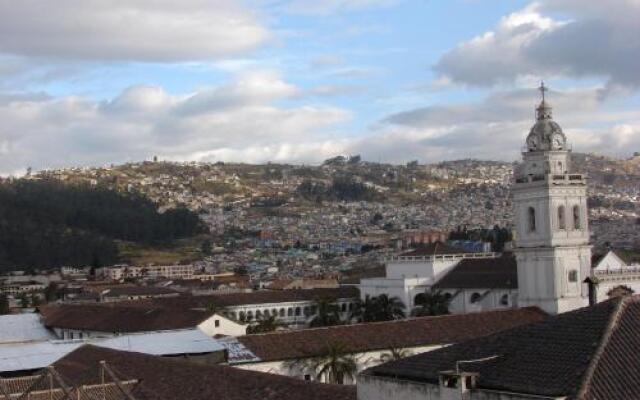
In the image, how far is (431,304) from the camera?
187 feet

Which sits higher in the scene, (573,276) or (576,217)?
(576,217)

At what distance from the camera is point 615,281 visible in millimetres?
50094

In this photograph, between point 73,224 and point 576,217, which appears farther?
point 73,224

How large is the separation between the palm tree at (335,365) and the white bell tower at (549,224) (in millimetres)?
15960

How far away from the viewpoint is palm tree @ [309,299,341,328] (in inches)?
2163

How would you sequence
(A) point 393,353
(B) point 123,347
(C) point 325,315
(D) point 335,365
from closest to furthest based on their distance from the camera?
(D) point 335,365 → (B) point 123,347 → (A) point 393,353 → (C) point 325,315

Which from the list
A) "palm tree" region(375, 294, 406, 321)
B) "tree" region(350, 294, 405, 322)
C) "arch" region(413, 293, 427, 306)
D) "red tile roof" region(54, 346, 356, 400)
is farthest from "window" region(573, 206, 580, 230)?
"red tile roof" region(54, 346, 356, 400)

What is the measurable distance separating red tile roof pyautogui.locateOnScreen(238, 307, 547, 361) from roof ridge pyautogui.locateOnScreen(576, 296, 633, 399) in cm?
1880

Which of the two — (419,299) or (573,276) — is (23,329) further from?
(573,276)

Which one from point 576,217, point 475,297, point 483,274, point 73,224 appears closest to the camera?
point 576,217

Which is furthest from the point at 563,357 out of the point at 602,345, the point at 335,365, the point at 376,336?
the point at 376,336

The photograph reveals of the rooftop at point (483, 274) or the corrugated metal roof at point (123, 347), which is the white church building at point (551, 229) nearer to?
the rooftop at point (483, 274)

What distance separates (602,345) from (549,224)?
32.8m

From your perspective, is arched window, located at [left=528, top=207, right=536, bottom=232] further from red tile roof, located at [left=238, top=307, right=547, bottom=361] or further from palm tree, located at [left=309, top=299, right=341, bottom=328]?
palm tree, located at [left=309, top=299, right=341, bottom=328]
